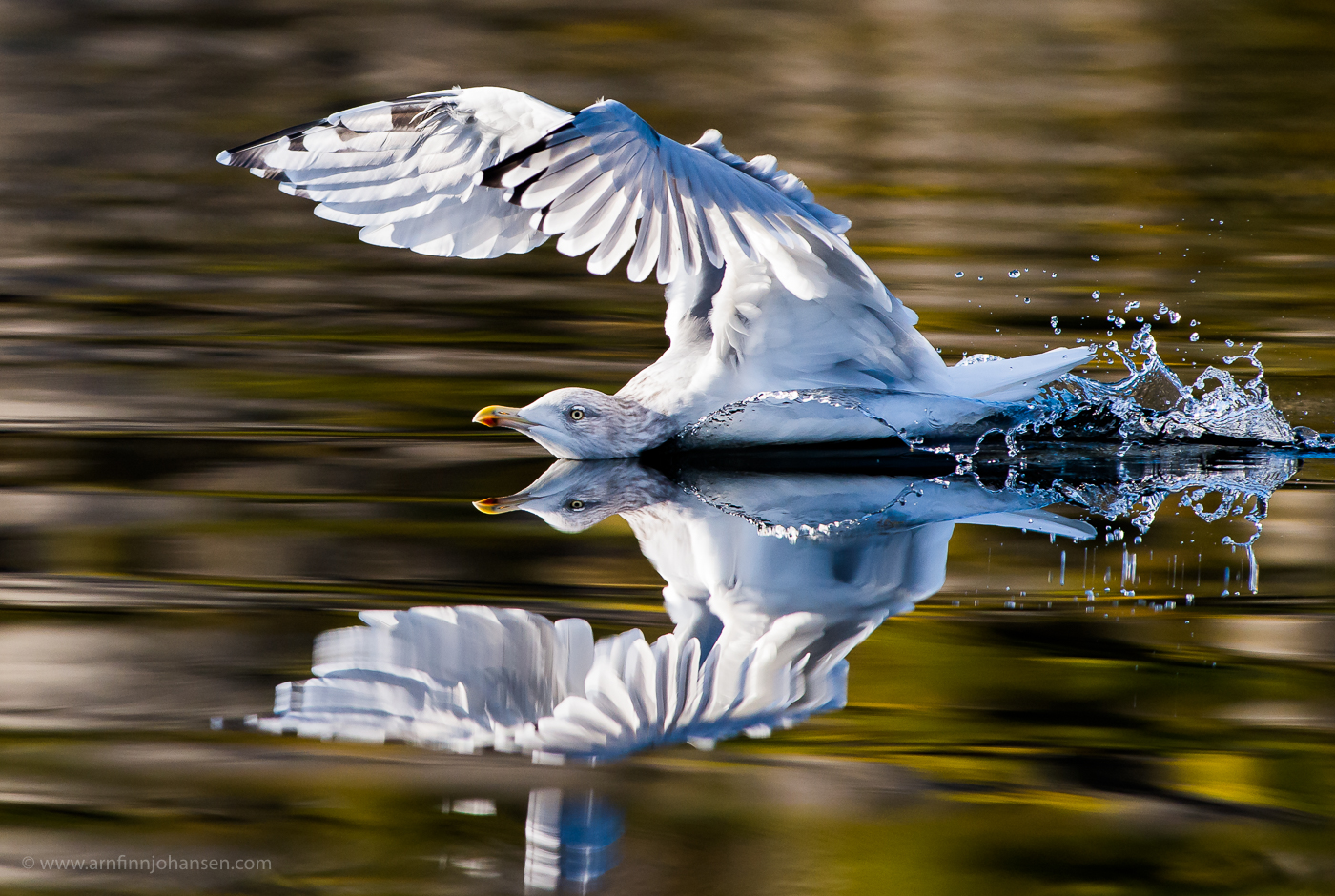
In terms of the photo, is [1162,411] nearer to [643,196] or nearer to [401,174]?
[643,196]

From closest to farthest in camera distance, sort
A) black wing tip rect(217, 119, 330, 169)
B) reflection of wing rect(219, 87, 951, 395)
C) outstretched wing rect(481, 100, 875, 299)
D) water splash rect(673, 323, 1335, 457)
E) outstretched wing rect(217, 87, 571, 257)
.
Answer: outstretched wing rect(481, 100, 875, 299) → reflection of wing rect(219, 87, 951, 395) → water splash rect(673, 323, 1335, 457) → outstretched wing rect(217, 87, 571, 257) → black wing tip rect(217, 119, 330, 169)

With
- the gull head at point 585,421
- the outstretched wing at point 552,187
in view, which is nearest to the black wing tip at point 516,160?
the outstretched wing at point 552,187

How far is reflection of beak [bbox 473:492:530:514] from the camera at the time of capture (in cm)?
495

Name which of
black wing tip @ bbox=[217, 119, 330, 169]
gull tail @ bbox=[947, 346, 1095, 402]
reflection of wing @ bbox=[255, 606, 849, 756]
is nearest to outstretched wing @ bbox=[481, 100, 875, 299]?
gull tail @ bbox=[947, 346, 1095, 402]

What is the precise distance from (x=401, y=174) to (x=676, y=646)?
2810mm

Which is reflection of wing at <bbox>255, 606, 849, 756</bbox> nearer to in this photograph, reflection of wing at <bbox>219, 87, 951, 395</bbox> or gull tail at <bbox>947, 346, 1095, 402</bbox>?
reflection of wing at <bbox>219, 87, 951, 395</bbox>

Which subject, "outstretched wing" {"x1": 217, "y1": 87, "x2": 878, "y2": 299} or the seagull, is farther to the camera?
the seagull

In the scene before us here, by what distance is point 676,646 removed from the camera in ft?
12.0

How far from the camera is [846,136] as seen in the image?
47.1 feet

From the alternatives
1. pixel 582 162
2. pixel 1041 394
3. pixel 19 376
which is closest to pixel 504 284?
pixel 19 376

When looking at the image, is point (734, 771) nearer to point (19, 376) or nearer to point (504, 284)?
point (19, 376)

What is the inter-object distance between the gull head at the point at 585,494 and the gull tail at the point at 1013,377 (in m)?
1.08

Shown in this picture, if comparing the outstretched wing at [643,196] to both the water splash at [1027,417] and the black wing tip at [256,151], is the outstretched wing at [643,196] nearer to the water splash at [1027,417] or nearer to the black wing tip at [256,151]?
Result: the water splash at [1027,417]

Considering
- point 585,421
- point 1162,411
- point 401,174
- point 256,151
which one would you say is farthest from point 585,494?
point 1162,411
